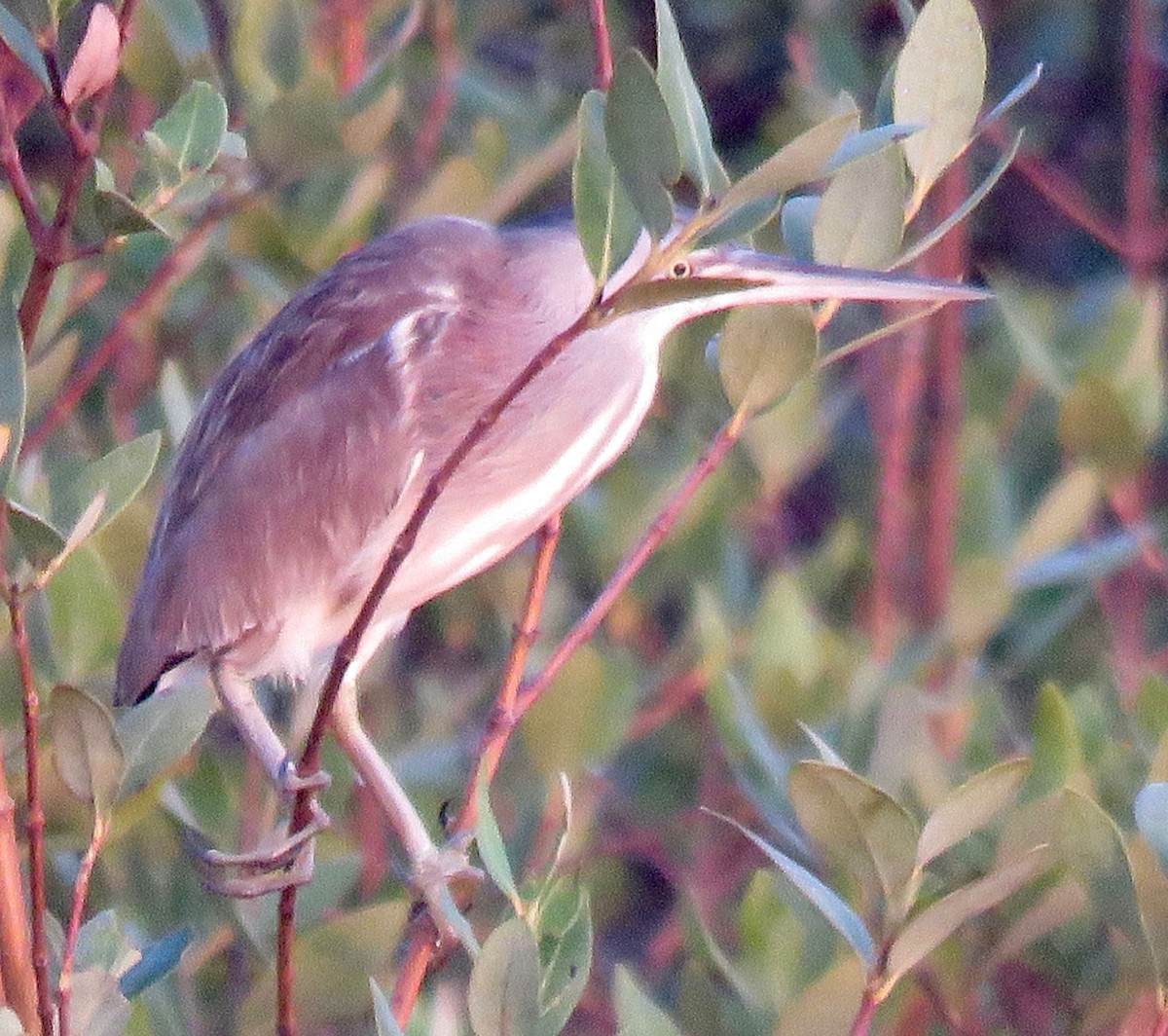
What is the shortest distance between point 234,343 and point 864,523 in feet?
3.78

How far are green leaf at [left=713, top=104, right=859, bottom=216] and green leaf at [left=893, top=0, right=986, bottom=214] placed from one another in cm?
21

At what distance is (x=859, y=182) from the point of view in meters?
0.97

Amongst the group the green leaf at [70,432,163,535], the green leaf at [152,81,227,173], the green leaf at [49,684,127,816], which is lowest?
the green leaf at [49,684,127,816]

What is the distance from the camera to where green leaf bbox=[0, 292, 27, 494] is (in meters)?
0.82

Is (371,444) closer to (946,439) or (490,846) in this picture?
(490,846)

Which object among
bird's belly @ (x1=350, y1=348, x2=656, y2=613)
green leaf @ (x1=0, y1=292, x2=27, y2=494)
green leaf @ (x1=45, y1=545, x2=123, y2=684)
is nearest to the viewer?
green leaf @ (x1=0, y1=292, x2=27, y2=494)

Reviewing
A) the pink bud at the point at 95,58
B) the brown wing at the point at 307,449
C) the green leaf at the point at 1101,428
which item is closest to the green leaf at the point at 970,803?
the pink bud at the point at 95,58

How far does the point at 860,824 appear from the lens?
85 cm

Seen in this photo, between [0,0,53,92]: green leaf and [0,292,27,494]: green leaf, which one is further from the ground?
[0,0,53,92]: green leaf

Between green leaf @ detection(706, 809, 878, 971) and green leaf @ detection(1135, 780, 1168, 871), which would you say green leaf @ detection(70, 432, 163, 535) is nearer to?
green leaf @ detection(706, 809, 878, 971)

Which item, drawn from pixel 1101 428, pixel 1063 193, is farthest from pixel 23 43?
pixel 1063 193

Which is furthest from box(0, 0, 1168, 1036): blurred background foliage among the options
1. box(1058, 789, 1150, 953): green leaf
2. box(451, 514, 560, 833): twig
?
box(451, 514, 560, 833): twig

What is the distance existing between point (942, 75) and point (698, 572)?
1.03 m

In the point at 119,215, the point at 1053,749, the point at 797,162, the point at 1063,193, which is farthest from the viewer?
the point at 1063,193
